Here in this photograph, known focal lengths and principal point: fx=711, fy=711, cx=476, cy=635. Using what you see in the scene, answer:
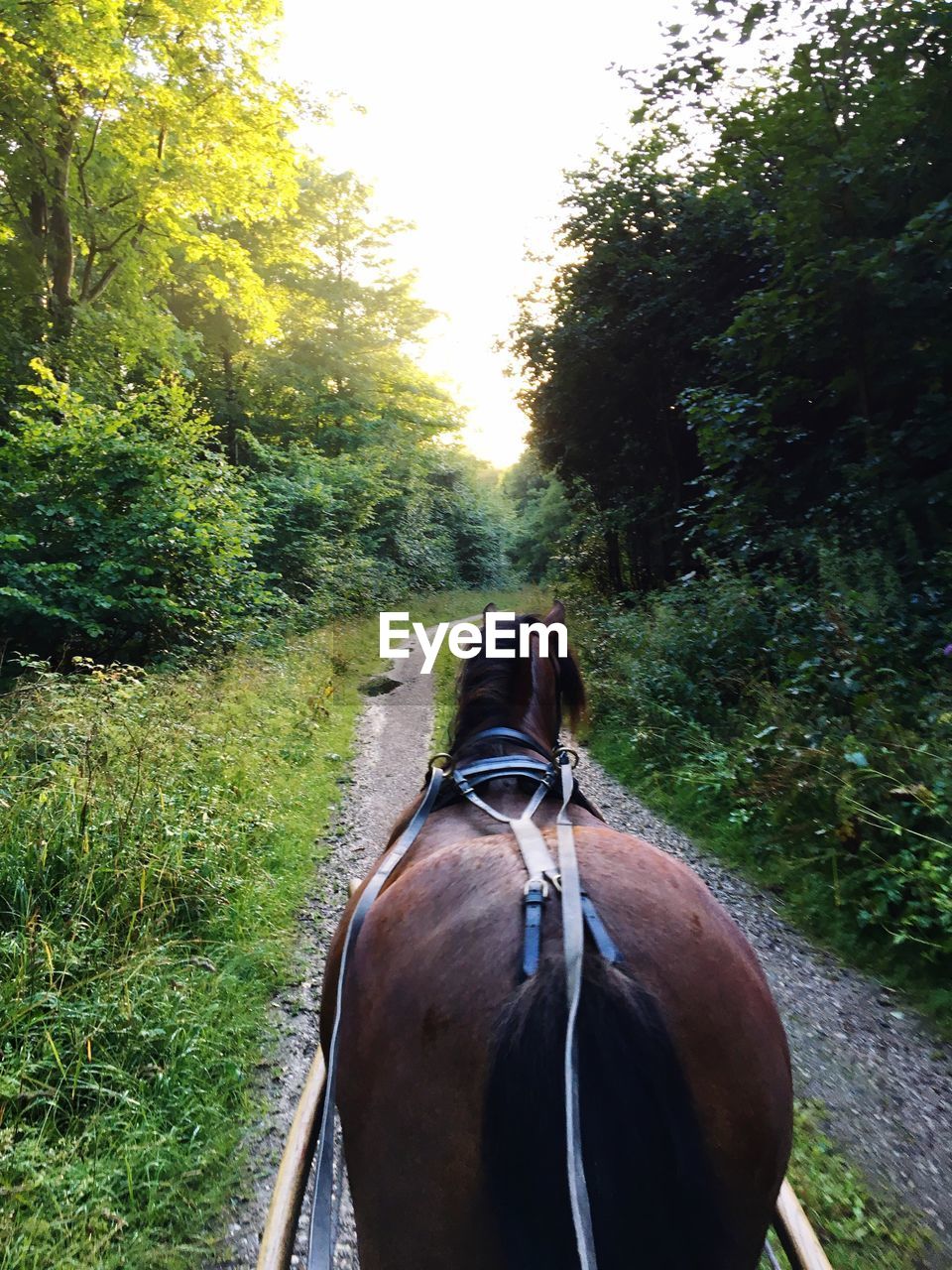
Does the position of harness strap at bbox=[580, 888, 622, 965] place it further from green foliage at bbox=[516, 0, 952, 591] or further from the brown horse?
green foliage at bbox=[516, 0, 952, 591]

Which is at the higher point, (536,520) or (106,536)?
(536,520)

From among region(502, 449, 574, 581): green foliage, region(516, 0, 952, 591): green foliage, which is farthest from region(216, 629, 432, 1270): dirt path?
region(502, 449, 574, 581): green foliage

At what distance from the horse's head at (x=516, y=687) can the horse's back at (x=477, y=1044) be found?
1.04m

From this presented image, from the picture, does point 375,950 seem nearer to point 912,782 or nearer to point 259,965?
point 259,965

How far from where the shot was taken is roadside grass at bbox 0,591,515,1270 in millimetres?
2385

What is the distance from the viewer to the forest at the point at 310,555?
10.1 feet

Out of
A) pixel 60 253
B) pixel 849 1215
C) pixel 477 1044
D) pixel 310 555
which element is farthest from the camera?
pixel 310 555

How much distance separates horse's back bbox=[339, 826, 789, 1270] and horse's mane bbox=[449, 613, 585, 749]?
1.03 m

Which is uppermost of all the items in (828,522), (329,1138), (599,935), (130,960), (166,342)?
(166,342)

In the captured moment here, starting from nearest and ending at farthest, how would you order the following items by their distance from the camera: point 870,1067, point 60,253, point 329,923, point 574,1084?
point 574,1084 < point 870,1067 < point 329,923 < point 60,253

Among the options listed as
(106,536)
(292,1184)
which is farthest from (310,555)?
(292,1184)

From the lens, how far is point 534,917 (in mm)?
1280

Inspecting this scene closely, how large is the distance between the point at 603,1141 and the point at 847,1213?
205 cm

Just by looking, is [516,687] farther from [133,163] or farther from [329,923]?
[133,163]
